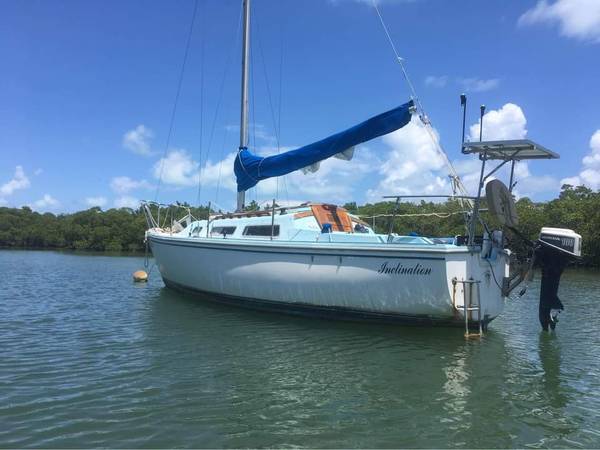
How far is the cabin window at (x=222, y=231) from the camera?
13.5 m

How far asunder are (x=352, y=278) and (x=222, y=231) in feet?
15.8

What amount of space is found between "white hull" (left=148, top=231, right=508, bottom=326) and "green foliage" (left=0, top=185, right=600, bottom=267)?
1690 centimetres

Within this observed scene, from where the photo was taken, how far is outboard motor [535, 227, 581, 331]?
30.6 ft

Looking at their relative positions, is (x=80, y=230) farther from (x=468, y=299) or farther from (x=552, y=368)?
(x=552, y=368)

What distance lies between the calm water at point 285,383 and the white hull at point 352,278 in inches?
19.3

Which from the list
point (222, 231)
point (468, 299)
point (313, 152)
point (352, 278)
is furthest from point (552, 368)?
point (222, 231)

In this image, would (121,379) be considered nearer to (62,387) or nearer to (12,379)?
(62,387)

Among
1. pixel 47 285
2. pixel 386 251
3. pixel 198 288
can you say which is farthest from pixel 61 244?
pixel 386 251

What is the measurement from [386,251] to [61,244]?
250 feet

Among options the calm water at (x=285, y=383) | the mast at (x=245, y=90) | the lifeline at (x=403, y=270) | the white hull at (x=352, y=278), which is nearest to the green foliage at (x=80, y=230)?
the mast at (x=245, y=90)

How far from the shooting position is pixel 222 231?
1386 cm

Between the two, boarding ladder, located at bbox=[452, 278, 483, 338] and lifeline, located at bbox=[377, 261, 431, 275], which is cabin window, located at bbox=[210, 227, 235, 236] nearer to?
lifeline, located at bbox=[377, 261, 431, 275]

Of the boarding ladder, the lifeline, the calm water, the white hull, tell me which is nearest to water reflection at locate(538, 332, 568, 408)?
the calm water

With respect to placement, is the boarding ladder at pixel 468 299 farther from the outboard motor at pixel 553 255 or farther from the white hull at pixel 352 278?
the outboard motor at pixel 553 255
